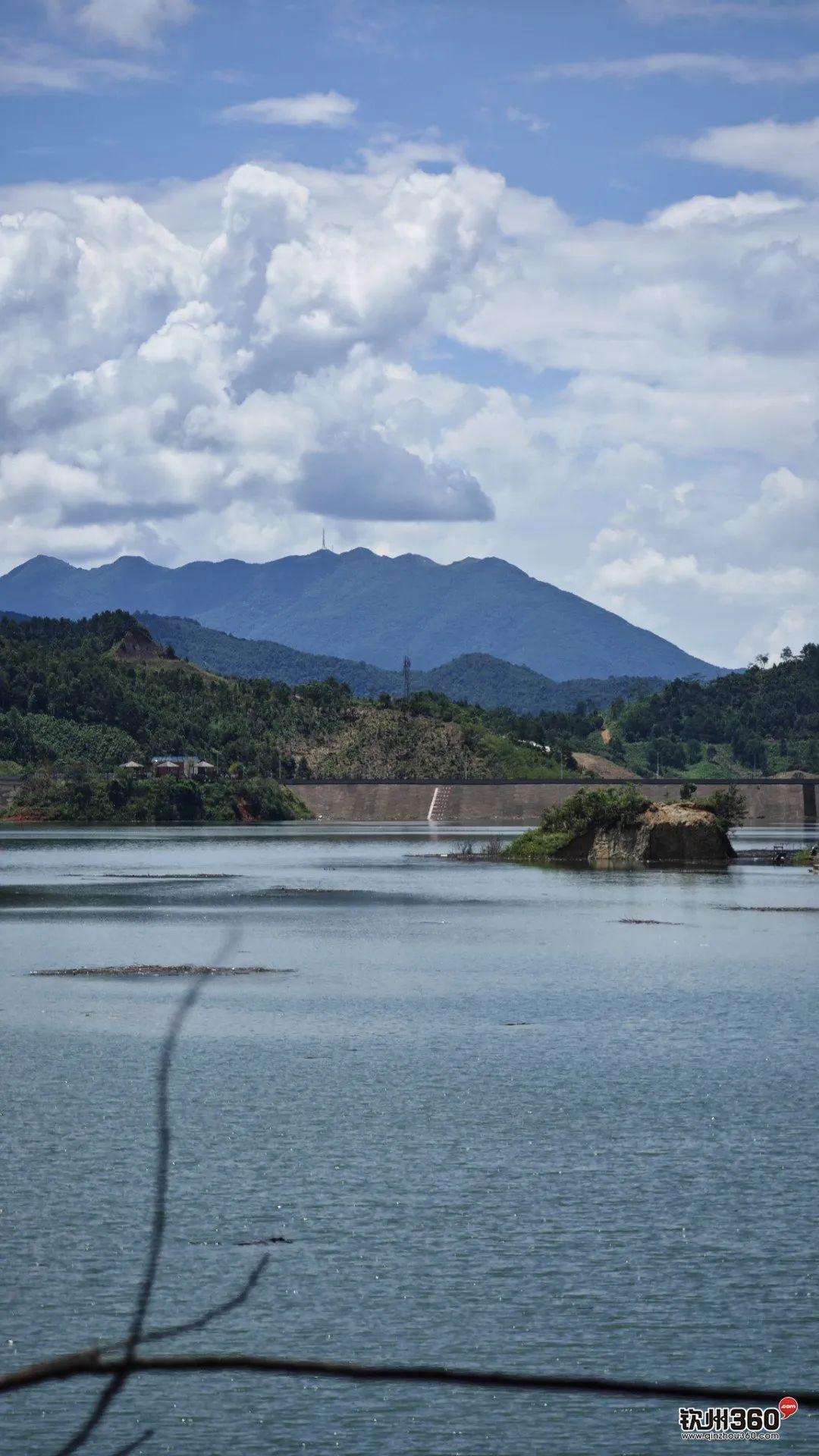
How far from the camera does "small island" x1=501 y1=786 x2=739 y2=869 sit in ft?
508

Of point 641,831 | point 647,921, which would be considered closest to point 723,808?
point 641,831

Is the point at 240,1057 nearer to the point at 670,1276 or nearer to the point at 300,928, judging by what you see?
the point at 670,1276

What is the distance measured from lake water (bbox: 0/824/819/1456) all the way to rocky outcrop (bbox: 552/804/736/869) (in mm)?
75546

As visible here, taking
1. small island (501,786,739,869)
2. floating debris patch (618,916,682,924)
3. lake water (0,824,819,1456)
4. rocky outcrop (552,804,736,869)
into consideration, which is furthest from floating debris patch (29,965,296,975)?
rocky outcrop (552,804,736,869)

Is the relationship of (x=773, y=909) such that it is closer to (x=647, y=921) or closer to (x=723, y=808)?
(x=647, y=921)

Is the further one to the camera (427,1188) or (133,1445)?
(427,1188)

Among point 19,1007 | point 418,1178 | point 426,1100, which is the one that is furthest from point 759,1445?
point 19,1007

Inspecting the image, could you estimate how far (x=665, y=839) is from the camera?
156 metres

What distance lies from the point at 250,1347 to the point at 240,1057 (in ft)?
86.6

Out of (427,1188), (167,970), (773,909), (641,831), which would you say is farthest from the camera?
(641,831)

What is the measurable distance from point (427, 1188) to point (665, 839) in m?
125

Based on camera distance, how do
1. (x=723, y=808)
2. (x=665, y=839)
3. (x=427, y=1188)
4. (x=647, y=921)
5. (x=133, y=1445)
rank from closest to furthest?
(x=133, y=1445), (x=427, y=1188), (x=647, y=921), (x=723, y=808), (x=665, y=839)

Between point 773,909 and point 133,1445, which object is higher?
point 773,909

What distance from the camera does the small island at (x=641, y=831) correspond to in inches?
6097
